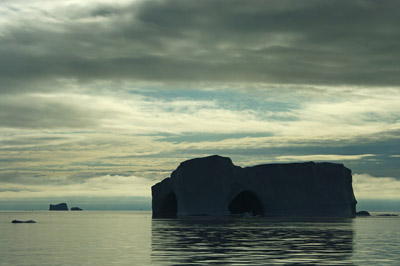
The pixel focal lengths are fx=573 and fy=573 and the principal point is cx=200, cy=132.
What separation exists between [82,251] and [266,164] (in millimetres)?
82891

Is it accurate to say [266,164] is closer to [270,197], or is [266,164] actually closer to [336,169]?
[270,197]

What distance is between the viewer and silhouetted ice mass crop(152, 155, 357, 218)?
3893 inches

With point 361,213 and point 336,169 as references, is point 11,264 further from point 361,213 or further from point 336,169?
point 361,213

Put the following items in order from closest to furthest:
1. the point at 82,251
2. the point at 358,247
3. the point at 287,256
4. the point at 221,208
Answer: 1. the point at 287,256
2. the point at 82,251
3. the point at 358,247
4. the point at 221,208

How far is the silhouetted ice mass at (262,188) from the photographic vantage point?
98.9 m

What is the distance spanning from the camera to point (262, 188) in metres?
107

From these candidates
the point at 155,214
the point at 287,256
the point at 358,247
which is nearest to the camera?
the point at 287,256

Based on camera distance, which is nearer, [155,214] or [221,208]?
[221,208]

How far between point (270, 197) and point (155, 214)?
23782 millimetres

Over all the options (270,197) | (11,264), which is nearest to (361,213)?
(270,197)

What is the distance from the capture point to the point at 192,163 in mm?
99562

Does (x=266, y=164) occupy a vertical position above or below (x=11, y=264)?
above

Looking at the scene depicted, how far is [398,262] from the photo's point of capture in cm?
2286

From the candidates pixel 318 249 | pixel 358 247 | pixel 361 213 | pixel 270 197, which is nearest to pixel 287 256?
pixel 318 249
